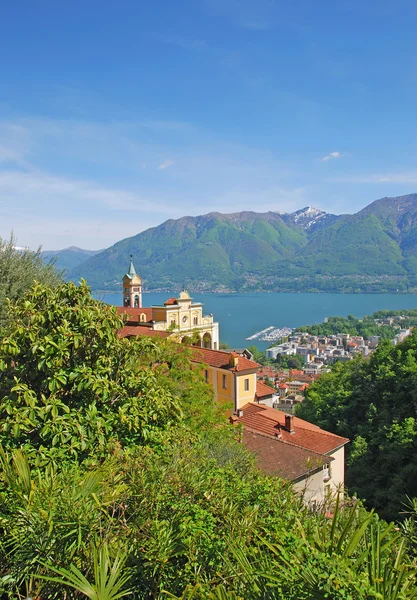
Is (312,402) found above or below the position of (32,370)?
below

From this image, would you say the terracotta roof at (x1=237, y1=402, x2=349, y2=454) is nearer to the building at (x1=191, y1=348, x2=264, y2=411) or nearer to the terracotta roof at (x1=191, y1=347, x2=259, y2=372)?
the building at (x1=191, y1=348, x2=264, y2=411)

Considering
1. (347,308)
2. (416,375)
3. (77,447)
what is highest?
(77,447)

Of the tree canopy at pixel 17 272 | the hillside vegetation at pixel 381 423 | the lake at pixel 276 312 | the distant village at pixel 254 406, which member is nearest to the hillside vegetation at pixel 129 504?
the distant village at pixel 254 406

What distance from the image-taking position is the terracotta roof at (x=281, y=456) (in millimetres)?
9488

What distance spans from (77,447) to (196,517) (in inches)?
85.7

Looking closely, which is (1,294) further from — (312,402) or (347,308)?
(347,308)

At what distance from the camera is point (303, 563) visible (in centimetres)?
287

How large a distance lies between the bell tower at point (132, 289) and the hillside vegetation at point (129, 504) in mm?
33762

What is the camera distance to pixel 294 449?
430 inches

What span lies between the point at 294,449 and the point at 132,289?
31.5 meters

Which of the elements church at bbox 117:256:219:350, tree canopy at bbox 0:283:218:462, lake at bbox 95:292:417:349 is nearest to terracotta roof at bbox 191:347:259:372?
church at bbox 117:256:219:350

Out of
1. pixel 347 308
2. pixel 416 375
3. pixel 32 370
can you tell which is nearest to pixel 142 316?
pixel 416 375

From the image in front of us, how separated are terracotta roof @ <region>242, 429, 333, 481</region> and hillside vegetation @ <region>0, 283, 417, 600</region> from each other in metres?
3.56

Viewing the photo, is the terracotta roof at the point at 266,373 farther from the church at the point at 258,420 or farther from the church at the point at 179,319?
the church at the point at 258,420
